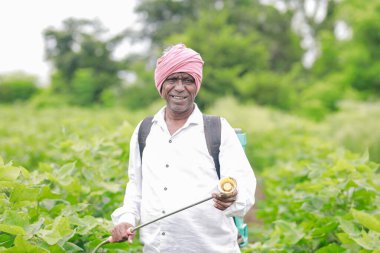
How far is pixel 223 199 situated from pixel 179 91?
65cm

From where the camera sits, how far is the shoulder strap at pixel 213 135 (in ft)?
9.39

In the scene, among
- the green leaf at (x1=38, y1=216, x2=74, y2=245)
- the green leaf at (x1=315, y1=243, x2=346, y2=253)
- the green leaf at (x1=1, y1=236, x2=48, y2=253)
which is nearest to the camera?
the green leaf at (x1=1, y1=236, x2=48, y2=253)

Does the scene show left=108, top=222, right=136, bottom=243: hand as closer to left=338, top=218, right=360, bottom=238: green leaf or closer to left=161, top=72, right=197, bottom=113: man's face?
left=161, top=72, right=197, bottom=113: man's face

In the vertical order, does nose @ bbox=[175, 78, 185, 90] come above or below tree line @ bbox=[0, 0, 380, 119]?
below

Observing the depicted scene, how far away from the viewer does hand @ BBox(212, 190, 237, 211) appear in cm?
250

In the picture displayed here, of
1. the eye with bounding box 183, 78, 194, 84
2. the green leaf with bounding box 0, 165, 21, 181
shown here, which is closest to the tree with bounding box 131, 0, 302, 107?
the eye with bounding box 183, 78, 194, 84

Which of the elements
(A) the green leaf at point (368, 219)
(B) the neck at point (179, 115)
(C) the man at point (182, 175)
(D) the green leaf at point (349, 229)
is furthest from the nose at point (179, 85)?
(D) the green leaf at point (349, 229)

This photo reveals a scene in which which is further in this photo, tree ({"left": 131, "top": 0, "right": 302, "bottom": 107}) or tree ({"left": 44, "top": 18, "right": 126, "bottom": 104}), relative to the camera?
tree ({"left": 44, "top": 18, "right": 126, "bottom": 104})

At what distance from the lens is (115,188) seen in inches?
151

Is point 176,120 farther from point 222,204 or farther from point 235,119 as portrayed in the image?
point 235,119

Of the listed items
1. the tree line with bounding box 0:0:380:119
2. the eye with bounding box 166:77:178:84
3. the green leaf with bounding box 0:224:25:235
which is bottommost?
the green leaf with bounding box 0:224:25:235

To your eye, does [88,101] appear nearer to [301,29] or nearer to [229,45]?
[229,45]

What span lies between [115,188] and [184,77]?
3.96ft

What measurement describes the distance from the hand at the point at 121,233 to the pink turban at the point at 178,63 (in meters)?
0.73
